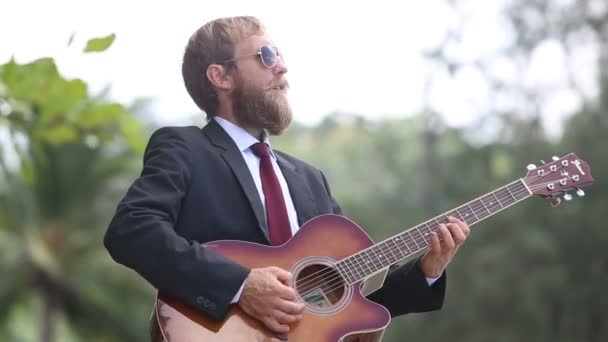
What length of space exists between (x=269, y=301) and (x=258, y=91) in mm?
893

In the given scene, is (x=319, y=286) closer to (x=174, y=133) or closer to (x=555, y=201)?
(x=174, y=133)

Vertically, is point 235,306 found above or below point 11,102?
below

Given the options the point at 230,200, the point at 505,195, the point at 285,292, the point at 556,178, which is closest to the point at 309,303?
the point at 285,292

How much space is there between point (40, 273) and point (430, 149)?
39.3ft

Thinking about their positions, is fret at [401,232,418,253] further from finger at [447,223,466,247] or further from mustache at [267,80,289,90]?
mustache at [267,80,289,90]

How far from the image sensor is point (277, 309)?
314 cm

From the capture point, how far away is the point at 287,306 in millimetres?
3148

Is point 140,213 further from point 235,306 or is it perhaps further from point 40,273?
point 40,273

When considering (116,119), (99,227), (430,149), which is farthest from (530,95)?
(116,119)

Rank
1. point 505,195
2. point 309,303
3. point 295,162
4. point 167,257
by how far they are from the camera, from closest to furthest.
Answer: point 167,257, point 309,303, point 505,195, point 295,162

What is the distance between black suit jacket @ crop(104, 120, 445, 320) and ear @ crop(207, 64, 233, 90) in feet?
0.50

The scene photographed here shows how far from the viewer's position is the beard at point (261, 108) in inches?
142

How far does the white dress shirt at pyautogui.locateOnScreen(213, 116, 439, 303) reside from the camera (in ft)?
11.6

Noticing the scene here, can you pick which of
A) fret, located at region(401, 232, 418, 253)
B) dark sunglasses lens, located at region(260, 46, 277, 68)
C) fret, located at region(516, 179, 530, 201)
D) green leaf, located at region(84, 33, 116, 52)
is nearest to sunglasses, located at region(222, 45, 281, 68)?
dark sunglasses lens, located at region(260, 46, 277, 68)
